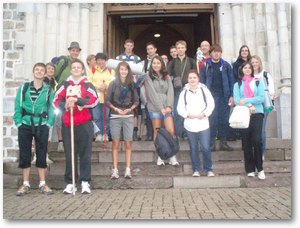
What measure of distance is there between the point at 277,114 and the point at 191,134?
245cm

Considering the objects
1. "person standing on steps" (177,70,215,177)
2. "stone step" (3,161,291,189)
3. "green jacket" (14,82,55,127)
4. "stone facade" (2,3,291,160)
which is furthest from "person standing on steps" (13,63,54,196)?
"stone facade" (2,3,291,160)

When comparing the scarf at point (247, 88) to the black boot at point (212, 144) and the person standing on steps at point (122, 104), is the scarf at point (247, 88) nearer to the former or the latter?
the black boot at point (212, 144)

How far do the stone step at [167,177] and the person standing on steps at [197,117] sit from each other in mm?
182

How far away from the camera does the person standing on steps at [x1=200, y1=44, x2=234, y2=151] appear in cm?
576

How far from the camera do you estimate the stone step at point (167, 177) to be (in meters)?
5.03

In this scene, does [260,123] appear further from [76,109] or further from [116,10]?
[116,10]

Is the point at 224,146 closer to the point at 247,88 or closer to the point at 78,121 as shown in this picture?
the point at 247,88

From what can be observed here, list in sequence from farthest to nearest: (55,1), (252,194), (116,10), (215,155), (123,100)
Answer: (116,10) < (55,1) < (215,155) < (123,100) < (252,194)

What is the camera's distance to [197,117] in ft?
16.9

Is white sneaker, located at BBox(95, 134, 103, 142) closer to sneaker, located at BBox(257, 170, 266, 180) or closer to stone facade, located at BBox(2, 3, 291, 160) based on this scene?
stone facade, located at BBox(2, 3, 291, 160)

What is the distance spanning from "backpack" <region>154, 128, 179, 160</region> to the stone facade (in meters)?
2.91

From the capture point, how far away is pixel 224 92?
19.0 ft

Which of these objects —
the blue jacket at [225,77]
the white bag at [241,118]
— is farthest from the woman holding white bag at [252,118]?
the blue jacket at [225,77]

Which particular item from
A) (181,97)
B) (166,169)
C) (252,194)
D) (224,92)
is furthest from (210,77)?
(252,194)
